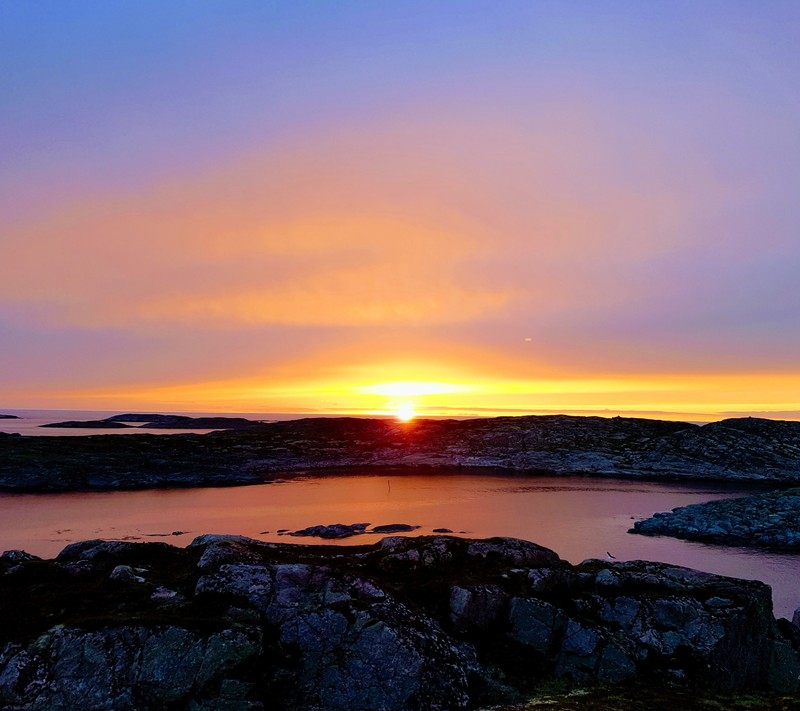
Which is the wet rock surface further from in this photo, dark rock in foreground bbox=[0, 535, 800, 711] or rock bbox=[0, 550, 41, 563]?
dark rock in foreground bbox=[0, 535, 800, 711]

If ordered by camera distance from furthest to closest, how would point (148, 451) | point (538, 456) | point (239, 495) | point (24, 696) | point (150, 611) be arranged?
point (538, 456) < point (148, 451) < point (239, 495) < point (150, 611) < point (24, 696)

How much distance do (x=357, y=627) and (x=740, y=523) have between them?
64.9 m

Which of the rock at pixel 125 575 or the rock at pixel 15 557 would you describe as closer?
the rock at pixel 125 575

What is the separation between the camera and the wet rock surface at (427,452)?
4569 inches

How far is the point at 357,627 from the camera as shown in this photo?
818 inches

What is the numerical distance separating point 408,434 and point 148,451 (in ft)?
252

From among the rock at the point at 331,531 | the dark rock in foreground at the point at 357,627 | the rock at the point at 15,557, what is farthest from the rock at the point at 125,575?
the rock at the point at 331,531

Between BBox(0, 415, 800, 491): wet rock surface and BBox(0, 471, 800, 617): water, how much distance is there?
515 inches

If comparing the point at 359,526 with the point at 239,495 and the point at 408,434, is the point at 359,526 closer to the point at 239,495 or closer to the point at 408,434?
the point at 239,495

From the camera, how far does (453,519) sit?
3022 inches

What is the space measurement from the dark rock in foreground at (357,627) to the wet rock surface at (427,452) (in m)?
96.0

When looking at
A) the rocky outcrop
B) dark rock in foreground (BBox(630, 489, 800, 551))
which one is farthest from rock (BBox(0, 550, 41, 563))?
dark rock in foreground (BBox(630, 489, 800, 551))

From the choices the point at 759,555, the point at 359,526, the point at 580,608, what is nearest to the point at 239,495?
the point at 359,526

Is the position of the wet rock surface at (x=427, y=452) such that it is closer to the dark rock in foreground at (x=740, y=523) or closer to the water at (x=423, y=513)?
the water at (x=423, y=513)
